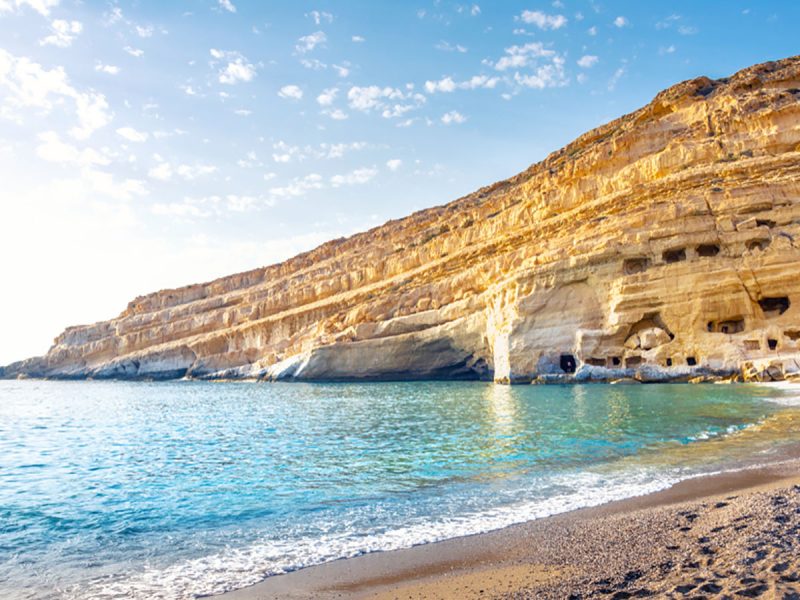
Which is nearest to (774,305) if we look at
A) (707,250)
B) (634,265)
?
(707,250)

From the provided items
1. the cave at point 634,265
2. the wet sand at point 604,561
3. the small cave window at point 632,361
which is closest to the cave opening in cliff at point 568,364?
the small cave window at point 632,361

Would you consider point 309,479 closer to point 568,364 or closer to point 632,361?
point 632,361

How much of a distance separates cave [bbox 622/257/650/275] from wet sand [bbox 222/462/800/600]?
24.6 m

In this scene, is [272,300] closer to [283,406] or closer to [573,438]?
[283,406]

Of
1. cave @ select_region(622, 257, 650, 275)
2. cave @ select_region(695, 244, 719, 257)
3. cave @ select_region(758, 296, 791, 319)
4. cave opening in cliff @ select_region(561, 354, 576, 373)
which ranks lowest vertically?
cave opening in cliff @ select_region(561, 354, 576, 373)

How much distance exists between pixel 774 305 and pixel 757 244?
3103mm

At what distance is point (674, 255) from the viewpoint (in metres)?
29.9

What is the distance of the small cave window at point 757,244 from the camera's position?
89.9ft

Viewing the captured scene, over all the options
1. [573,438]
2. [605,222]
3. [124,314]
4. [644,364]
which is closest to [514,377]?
[644,364]

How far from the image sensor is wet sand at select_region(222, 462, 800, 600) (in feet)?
14.5

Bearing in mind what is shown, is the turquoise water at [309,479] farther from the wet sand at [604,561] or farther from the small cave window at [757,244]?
the small cave window at [757,244]

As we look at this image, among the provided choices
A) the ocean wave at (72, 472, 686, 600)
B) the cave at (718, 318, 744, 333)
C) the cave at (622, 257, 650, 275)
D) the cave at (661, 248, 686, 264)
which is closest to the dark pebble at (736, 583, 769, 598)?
the ocean wave at (72, 472, 686, 600)

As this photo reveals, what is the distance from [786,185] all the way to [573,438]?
23.8m

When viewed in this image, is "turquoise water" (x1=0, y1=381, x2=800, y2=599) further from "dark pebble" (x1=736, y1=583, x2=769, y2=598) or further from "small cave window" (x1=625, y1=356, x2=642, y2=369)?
"small cave window" (x1=625, y1=356, x2=642, y2=369)
